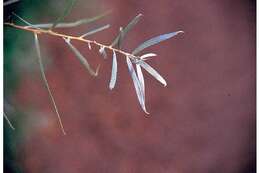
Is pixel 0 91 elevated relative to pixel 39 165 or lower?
elevated

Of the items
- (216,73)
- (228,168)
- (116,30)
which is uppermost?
(116,30)

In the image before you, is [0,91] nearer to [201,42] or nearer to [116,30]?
[116,30]

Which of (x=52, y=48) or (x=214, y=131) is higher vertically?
(x=52, y=48)

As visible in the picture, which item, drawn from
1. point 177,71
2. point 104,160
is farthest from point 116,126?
point 177,71

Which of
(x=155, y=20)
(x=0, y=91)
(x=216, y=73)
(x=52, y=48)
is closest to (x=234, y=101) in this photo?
(x=216, y=73)

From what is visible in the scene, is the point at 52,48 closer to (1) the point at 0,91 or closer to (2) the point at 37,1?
(2) the point at 37,1

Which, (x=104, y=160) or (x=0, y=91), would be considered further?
(x=104, y=160)
